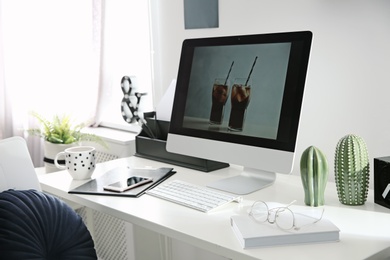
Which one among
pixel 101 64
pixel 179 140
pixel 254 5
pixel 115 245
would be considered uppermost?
pixel 254 5

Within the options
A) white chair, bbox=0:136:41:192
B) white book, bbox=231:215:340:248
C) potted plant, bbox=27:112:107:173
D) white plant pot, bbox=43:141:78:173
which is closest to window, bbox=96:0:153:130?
potted plant, bbox=27:112:107:173

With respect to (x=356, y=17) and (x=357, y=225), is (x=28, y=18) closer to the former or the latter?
(x=356, y=17)

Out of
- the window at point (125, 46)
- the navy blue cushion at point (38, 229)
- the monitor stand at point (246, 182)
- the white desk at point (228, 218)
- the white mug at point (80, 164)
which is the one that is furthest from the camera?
the window at point (125, 46)

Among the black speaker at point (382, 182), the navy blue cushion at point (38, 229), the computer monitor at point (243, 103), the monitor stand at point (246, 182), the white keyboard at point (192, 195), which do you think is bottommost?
the navy blue cushion at point (38, 229)

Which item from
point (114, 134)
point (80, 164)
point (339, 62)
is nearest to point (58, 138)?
point (114, 134)

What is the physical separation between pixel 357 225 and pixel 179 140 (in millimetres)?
714

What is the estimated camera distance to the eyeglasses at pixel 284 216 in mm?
1381

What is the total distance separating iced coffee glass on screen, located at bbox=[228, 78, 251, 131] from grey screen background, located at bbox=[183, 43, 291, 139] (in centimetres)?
2

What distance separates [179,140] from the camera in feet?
6.41

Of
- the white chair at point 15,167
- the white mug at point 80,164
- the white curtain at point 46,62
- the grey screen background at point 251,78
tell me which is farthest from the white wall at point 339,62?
the white curtain at point 46,62

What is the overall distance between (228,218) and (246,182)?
1.03 ft

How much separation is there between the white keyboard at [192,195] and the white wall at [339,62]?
0.49 metres

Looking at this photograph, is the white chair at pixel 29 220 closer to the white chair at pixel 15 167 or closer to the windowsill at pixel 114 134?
the white chair at pixel 15 167

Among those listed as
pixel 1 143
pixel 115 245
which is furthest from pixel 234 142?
pixel 115 245
